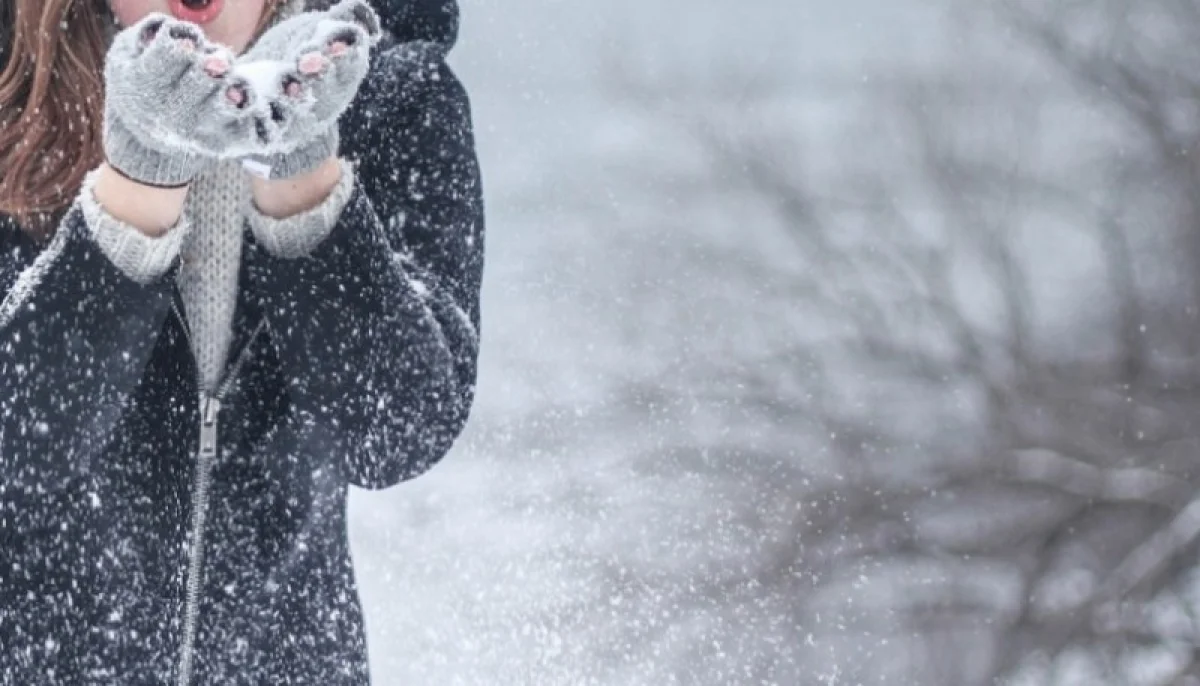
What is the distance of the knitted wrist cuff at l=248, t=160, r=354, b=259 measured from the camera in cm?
107

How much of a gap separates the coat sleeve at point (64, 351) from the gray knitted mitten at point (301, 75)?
105 millimetres

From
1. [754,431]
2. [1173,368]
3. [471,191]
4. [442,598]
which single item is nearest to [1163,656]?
[1173,368]

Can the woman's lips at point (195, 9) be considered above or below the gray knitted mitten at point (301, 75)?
below

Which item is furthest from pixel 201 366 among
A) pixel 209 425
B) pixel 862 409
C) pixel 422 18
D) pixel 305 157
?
pixel 862 409

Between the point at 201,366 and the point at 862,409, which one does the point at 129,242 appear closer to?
the point at 201,366

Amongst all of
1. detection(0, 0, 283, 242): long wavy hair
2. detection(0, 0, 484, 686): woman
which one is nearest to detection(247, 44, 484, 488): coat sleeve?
detection(0, 0, 484, 686): woman

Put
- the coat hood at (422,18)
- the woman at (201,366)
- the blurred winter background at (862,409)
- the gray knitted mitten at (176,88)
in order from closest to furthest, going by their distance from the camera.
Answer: the gray knitted mitten at (176,88) < the woman at (201,366) < the coat hood at (422,18) < the blurred winter background at (862,409)

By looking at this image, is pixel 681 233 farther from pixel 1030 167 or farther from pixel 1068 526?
pixel 1068 526

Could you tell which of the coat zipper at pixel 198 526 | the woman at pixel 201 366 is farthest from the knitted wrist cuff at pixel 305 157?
the coat zipper at pixel 198 526

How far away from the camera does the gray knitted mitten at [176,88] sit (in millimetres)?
940

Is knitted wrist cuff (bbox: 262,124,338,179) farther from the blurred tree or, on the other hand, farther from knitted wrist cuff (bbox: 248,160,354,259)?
the blurred tree

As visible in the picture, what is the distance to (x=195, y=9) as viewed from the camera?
110 centimetres

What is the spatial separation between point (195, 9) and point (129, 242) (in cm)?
15

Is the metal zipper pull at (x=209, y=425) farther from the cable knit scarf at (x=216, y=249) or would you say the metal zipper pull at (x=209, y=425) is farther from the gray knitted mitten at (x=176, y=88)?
the gray knitted mitten at (x=176, y=88)
